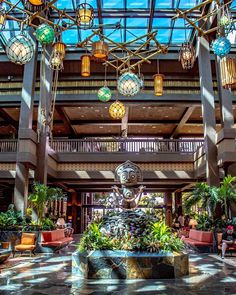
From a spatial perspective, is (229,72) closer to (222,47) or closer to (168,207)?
(222,47)

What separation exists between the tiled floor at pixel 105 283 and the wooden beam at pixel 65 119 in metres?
10.5

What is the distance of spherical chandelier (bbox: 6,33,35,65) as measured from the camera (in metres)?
4.77

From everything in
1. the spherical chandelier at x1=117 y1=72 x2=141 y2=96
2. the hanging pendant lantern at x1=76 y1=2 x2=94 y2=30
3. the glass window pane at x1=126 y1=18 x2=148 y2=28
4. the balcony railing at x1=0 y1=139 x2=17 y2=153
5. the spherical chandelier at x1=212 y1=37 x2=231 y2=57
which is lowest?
the spherical chandelier at x1=117 y1=72 x2=141 y2=96

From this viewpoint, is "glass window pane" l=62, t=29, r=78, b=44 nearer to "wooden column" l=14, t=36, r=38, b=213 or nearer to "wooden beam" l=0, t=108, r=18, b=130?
"wooden column" l=14, t=36, r=38, b=213

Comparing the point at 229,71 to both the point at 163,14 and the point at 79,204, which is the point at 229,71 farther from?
the point at 79,204

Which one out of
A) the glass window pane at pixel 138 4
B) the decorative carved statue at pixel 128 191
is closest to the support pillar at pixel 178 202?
the glass window pane at pixel 138 4

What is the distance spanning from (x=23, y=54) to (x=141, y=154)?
10687mm

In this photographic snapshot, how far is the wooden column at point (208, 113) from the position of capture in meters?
12.3

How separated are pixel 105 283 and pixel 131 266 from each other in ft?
2.05

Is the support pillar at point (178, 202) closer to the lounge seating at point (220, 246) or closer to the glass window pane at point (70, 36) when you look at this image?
the lounge seating at point (220, 246)

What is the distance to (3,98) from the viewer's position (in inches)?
607

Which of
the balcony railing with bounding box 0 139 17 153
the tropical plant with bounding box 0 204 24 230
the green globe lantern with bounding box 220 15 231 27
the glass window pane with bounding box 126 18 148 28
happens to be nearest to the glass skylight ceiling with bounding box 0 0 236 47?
the glass window pane with bounding box 126 18 148 28

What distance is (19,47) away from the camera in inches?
189

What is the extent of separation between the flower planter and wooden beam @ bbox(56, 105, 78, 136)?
1108 centimetres
